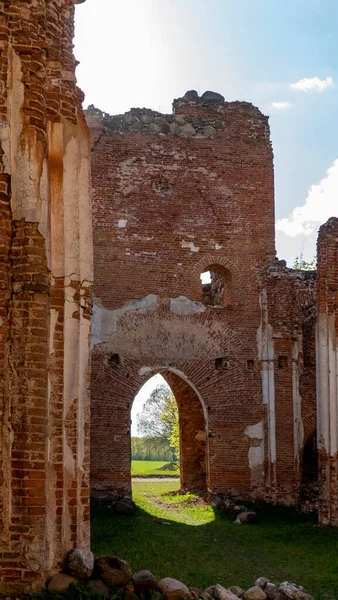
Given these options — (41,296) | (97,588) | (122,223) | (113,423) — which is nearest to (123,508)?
(113,423)

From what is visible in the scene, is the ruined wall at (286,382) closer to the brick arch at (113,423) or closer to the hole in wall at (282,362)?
the hole in wall at (282,362)

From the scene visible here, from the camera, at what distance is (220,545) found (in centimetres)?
1056

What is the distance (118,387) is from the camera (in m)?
14.4

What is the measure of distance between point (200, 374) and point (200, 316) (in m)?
1.20

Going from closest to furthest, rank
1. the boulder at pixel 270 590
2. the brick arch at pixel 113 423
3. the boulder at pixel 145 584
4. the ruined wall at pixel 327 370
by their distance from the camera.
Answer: the boulder at pixel 145 584 → the boulder at pixel 270 590 → the ruined wall at pixel 327 370 → the brick arch at pixel 113 423

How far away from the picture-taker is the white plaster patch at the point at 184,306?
587 inches

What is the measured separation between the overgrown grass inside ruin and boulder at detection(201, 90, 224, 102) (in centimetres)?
892

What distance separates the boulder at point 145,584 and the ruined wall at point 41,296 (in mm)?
574

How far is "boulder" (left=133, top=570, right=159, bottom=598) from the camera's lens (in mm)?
5643

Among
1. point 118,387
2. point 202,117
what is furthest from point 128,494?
point 202,117

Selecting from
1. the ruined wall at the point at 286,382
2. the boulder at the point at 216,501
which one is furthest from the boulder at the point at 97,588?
the ruined wall at the point at 286,382

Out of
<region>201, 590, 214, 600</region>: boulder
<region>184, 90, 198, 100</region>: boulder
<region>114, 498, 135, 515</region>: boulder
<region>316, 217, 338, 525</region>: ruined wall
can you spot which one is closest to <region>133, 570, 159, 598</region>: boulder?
<region>201, 590, 214, 600</region>: boulder

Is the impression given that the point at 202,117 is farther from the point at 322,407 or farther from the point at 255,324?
the point at 322,407

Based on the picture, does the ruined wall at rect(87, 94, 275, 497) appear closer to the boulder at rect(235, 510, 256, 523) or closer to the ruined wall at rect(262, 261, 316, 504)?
the ruined wall at rect(262, 261, 316, 504)
